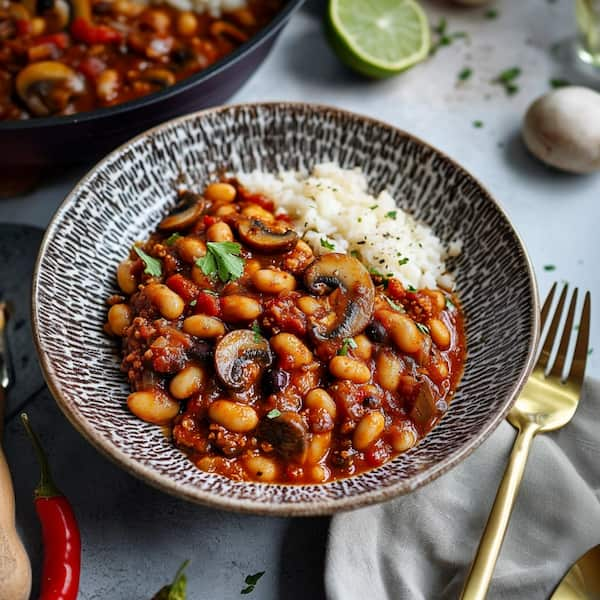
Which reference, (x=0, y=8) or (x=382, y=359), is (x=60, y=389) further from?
(x=0, y=8)

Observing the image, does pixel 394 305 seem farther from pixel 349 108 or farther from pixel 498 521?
pixel 349 108

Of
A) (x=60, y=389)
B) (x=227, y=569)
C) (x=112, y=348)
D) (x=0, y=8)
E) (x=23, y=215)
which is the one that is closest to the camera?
(x=60, y=389)

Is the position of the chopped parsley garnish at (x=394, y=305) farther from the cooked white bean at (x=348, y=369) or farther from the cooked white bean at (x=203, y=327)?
the cooked white bean at (x=203, y=327)

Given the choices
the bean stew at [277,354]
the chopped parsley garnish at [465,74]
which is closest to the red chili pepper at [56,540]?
the bean stew at [277,354]

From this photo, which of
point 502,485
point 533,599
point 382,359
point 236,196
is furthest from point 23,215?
point 533,599

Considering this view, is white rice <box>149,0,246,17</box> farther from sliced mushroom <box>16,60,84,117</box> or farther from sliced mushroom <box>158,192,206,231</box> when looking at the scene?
sliced mushroom <box>158,192,206,231</box>

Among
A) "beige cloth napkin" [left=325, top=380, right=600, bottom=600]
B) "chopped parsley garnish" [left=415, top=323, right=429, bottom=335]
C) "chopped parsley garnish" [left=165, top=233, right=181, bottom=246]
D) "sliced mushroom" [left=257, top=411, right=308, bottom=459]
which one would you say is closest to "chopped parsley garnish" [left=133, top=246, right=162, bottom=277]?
"chopped parsley garnish" [left=165, top=233, right=181, bottom=246]
